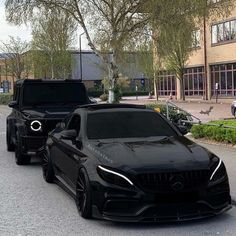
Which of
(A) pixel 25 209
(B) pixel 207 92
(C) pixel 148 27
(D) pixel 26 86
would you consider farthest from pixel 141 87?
(A) pixel 25 209

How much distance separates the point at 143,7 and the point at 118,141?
17.1m

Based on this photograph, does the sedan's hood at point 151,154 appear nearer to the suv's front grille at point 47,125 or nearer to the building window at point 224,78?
the suv's front grille at point 47,125

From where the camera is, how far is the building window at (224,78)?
44.8 m

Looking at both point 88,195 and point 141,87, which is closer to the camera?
point 88,195

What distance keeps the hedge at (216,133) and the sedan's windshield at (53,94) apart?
3.33m

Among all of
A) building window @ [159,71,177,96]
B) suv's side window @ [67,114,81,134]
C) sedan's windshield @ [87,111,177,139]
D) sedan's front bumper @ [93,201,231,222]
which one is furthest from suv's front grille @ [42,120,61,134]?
building window @ [159,71,177,96]

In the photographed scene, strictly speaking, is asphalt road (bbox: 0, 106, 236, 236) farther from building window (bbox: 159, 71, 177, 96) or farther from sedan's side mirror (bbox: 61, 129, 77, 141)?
building window (bbox: 159, 71, 177, 96)

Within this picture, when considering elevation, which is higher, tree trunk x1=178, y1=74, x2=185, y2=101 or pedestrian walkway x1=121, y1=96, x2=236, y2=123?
tree trunk x1=178, y1=74, x2=185, y2=101

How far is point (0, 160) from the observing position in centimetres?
1311

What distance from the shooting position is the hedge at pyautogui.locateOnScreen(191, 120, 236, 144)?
13.1 m

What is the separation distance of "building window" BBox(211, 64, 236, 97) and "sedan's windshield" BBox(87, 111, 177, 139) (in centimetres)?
→ 3746

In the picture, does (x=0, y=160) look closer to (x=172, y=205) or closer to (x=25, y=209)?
(x=25, y=209)

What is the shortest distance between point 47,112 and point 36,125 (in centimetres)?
61

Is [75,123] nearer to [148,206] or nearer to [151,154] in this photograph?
[151,154]
